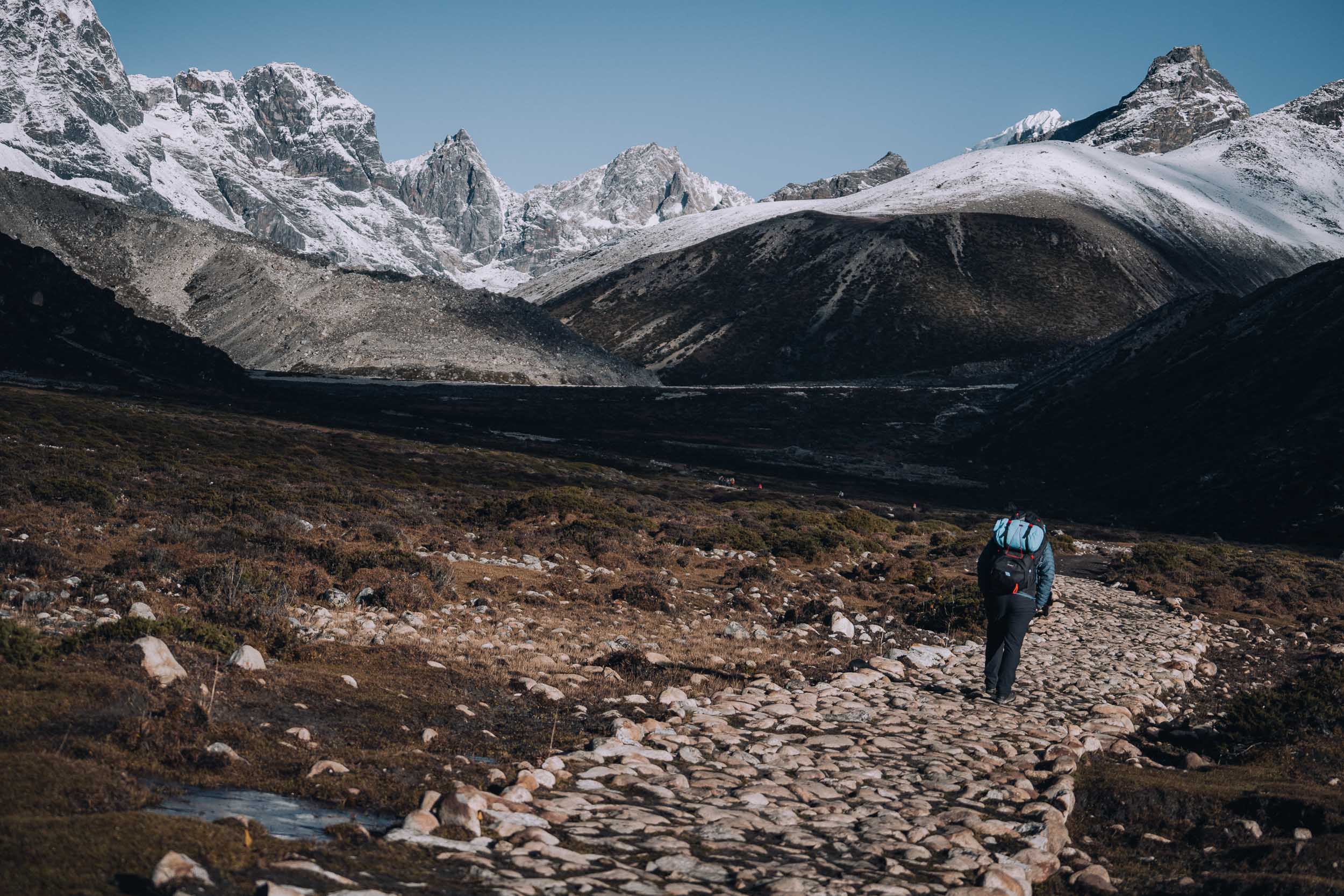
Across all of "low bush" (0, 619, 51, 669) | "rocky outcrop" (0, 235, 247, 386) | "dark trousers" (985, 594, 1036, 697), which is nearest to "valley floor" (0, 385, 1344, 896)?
"low bush" (0, 619, 51, 669)

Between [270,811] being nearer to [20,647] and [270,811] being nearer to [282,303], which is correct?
A: [20,647]

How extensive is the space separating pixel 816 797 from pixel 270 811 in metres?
4.39

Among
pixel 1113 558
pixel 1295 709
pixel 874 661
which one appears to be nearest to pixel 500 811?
pixel 874 661

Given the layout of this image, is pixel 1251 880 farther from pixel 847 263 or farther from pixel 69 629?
pixel 847 263

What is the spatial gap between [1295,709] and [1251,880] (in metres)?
6.39

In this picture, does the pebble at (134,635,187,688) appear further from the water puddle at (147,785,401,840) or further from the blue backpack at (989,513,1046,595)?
the blue backpack at (989,513,1046,595)

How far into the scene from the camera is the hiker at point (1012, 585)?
40.8 ft

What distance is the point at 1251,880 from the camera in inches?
260

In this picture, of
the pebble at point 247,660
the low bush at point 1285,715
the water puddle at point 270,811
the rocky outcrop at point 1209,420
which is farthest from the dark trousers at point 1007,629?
the rocky outcrop at point 1209,420

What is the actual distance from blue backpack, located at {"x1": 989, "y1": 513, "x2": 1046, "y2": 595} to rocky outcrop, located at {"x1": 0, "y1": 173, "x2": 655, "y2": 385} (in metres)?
121

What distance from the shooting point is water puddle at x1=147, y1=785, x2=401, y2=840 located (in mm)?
6203

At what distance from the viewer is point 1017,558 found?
1248cm

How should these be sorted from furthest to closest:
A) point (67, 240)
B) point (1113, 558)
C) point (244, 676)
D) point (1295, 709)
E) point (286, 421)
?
1. point (67, 240)
2. point (286, 421)
3. point (1113, 558)
4. point (1295, 709)
5. point (244, 676)

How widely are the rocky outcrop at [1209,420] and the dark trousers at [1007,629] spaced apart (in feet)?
140
